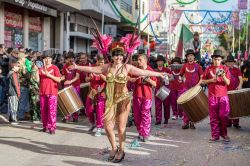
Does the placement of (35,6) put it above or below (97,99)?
above

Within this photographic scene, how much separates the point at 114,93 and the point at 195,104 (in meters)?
2.72

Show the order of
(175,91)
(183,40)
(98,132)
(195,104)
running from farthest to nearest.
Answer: (183,40) < (175,91) < (98,132) < (195,104)

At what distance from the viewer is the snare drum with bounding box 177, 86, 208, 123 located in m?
10.3

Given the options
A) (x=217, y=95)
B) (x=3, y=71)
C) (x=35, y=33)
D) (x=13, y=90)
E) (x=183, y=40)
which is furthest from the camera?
(x=35, y=33)

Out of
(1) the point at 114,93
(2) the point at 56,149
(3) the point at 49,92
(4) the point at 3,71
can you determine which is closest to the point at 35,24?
(4) the point at 3,71

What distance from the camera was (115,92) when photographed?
321 inches

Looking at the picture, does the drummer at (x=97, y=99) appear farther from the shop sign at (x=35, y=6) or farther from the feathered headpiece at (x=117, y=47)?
the shop sign at (x=35, y=6)

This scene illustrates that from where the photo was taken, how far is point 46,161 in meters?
8.12

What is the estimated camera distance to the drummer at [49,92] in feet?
35.7

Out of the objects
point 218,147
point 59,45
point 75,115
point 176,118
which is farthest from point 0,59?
point 59,45

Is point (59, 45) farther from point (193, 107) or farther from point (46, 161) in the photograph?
point (46, 161)

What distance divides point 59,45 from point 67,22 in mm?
1527

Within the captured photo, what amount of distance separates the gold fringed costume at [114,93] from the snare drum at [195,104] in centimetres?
250

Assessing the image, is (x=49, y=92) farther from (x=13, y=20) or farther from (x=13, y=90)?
(x=13, y=20)
